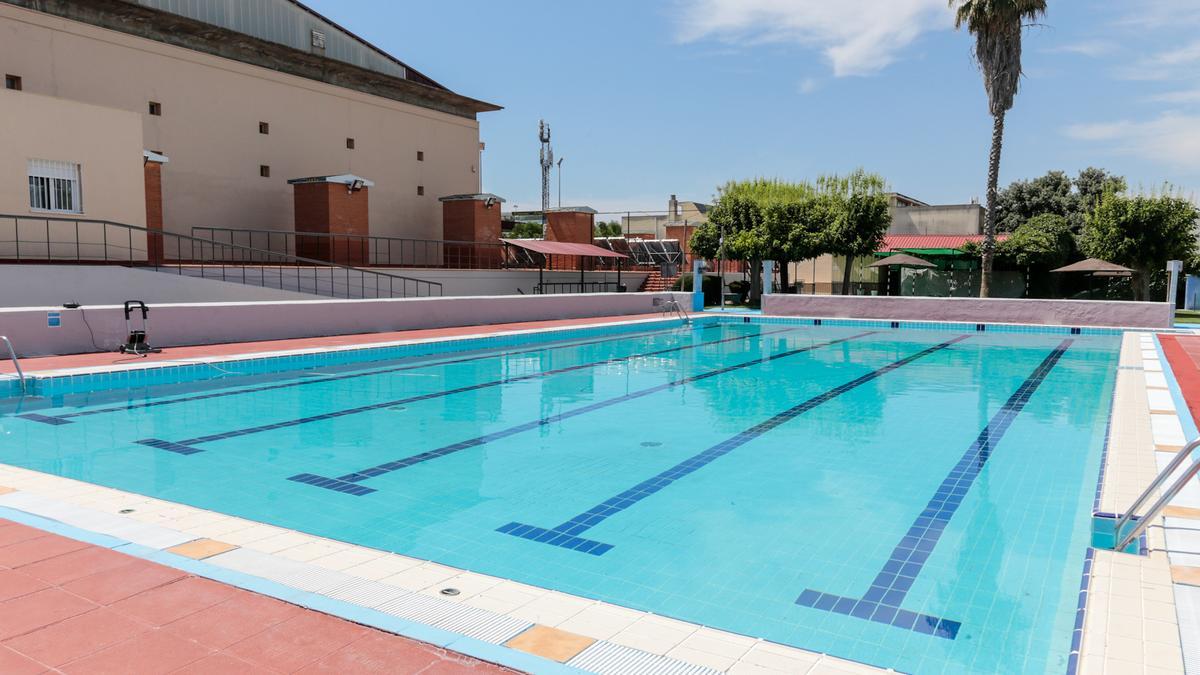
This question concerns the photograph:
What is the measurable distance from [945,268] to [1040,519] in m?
28.6

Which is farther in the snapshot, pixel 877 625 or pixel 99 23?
pixel 99 23

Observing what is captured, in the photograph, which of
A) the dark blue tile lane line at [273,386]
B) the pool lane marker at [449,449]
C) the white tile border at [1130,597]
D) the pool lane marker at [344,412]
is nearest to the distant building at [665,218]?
the dark blue tile lane line at [273,386]

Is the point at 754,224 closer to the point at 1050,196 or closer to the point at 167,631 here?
the point at 1050,196

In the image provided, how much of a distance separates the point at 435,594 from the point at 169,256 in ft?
64.7

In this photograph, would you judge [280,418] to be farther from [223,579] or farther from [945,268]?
[945,268]

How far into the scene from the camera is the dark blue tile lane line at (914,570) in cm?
378

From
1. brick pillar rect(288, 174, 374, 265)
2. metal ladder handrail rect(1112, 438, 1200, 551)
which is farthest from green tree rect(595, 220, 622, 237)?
metal ladder handrail rect(1112, 438, 1200, 551)

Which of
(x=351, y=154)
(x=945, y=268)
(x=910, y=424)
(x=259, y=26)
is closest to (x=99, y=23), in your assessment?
(x=259, y=26)

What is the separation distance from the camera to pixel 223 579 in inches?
135

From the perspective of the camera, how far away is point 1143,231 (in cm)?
2441

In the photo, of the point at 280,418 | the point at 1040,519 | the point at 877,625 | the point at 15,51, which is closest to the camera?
the point at 877,625

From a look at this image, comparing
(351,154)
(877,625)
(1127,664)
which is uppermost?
(351,154)

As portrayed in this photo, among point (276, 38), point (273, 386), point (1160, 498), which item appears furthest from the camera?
point (276, 38)

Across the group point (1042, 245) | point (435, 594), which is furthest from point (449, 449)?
point (1042, 245)
